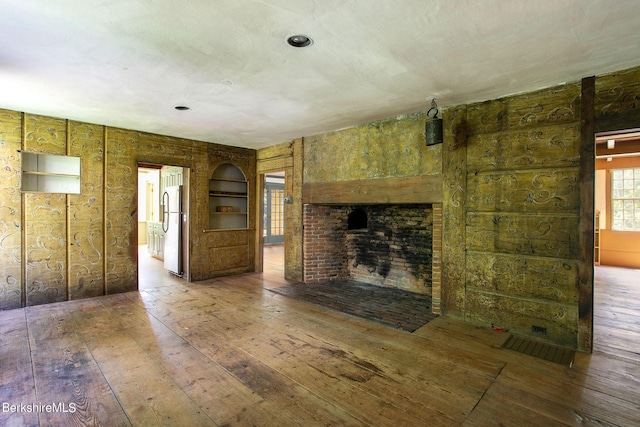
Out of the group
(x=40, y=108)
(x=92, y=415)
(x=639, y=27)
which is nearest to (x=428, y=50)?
(x=639, y=27)

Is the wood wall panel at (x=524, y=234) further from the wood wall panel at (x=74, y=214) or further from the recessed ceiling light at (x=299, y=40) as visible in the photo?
the wood wall panel at (x=74, y=214)

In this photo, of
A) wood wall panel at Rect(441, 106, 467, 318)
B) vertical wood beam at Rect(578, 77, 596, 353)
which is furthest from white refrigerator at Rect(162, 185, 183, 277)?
vertical wood beam at Rect(578, 77, 596, 353)

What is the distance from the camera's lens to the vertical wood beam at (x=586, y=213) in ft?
9.77

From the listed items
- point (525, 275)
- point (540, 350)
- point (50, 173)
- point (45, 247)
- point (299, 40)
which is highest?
point (299, 40)

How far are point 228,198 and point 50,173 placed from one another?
2.90 meters

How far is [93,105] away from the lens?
3.88m

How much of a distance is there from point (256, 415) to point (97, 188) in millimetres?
4478

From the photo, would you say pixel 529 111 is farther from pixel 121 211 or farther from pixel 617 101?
pixel 121 211

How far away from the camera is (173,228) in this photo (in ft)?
20.8

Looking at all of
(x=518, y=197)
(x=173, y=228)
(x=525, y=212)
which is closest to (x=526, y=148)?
(x=518, y=197)

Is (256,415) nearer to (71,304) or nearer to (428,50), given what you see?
(428,50)

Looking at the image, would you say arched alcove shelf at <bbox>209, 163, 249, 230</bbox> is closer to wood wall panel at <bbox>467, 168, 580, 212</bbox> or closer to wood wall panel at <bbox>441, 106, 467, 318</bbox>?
wood wall panel at <bbox>441, 106, 467, 318</bbox>

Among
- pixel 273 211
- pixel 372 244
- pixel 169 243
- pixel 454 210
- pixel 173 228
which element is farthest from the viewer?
pixel 273 211

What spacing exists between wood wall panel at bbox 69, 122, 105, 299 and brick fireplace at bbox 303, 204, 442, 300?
3.32 metres
